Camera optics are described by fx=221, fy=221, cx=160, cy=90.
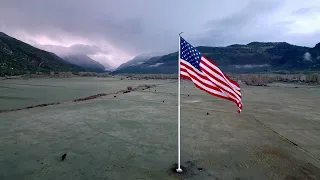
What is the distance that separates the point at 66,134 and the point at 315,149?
1463 centimetres

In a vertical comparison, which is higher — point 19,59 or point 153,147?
point 19,59

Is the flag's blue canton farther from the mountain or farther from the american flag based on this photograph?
the mountain

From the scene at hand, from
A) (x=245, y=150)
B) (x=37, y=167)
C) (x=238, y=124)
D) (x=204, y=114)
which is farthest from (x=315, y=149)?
(x=37, y=167)

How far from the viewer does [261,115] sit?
2178 cm

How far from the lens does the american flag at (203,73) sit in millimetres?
8594

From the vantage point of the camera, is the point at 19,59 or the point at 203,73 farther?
the point at 19,59

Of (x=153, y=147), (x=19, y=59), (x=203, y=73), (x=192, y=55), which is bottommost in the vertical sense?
(x=153, y=147)

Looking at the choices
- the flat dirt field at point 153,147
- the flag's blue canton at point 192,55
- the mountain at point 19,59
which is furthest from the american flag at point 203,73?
the mountain at point 19,59

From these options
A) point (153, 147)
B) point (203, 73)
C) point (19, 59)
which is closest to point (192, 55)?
point (203, 73)

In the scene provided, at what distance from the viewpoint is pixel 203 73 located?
8609mm

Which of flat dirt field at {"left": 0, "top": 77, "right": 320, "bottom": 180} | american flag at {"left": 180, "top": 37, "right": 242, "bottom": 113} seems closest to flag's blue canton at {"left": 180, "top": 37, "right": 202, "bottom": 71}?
american flag at {"left": 180, "top": 37, "right": 242, "bottom": 113}

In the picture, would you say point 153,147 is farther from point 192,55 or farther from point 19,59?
point 19,59

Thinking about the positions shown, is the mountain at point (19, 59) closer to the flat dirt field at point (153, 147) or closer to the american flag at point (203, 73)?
the flat dirt field at point (153, 147)

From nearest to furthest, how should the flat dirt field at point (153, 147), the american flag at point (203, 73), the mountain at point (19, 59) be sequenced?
the american flag at point (203, 73) < the flat dirt field at point (153, 147) < the mountain at point (19, 59)
